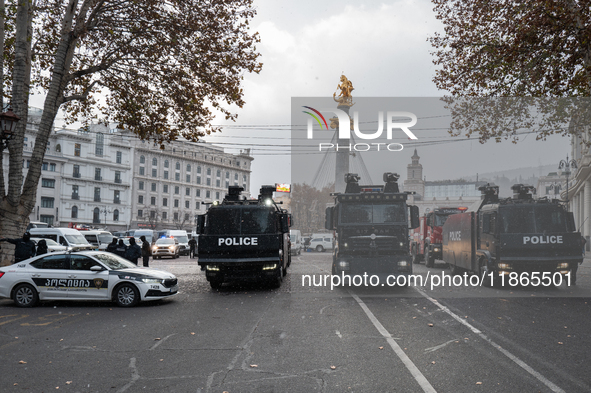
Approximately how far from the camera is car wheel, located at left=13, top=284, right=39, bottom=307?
1216cm

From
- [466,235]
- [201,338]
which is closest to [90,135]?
[466,235]

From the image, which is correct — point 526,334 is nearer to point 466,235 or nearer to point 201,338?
point 201,338

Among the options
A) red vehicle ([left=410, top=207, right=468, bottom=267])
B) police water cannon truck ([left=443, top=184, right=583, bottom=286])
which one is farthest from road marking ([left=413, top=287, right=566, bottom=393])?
red vehicle ([left=410, top=207, right=468, bottom=267])

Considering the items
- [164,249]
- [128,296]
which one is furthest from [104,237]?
[128,296]

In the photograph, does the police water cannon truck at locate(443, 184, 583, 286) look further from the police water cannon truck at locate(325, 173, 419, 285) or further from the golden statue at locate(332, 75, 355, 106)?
the golden statue at locate(332, 75, 355, 106)

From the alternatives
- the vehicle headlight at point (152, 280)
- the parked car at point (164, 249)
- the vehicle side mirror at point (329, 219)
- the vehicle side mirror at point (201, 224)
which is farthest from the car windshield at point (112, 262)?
the parked car at point (164, 249)

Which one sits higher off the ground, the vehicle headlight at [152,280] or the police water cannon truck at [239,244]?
the police water cannon truck at [239,244]

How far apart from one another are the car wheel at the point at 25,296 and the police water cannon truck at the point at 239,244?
14.9 feet

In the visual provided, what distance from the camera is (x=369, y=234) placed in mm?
14906

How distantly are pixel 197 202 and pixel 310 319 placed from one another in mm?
98579

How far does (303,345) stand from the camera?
7.66m

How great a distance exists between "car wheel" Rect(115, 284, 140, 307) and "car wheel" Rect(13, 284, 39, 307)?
2034 mm

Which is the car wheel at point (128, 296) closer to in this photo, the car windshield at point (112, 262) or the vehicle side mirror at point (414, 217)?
the car windshield at point (112, 262)

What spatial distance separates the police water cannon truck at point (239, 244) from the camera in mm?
15031
